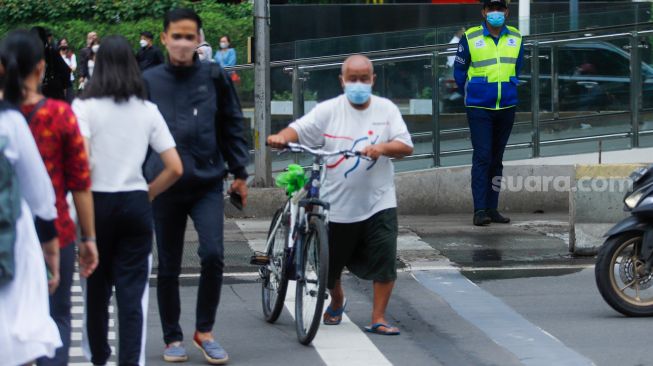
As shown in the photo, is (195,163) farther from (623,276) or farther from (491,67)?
(491,67)

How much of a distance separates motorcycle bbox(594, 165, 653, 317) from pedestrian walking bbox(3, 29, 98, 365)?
3.71 meters

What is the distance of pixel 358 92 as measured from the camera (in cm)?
754

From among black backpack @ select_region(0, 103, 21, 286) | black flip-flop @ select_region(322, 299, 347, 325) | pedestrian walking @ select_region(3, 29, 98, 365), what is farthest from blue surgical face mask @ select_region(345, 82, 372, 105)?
black backpack @ select_region(0, 103, 21, 286)

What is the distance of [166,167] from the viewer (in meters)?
6.18

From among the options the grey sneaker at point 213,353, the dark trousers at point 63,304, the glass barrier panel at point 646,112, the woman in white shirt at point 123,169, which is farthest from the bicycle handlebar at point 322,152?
the glass barrier panel at point 646,112

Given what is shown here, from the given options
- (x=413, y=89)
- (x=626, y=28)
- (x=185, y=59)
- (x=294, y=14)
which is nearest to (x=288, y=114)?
(x=413, y=89)

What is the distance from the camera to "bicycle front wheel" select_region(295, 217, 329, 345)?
7359 millimetres

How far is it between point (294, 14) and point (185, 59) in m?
22.7

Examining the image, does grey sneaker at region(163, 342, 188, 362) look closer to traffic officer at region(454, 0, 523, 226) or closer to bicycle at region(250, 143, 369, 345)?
bicycle at region(250, 143, 369, 345)

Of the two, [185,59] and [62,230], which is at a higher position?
[185,59]

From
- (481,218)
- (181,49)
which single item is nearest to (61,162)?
(181,49)

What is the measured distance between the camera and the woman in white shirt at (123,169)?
236 inches

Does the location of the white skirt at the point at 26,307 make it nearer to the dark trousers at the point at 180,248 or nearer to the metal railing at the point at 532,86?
the dark trousers at the point at 180,248

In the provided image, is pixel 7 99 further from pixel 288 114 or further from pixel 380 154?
pixel 288 114
